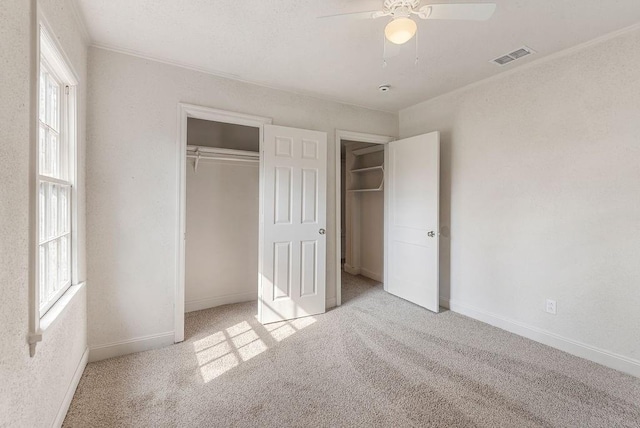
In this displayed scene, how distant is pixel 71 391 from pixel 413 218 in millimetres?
3375

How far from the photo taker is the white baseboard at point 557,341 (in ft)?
7.06

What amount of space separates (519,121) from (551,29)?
818 millimetres

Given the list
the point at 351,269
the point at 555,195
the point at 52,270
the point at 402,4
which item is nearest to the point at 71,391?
the point at 52,270

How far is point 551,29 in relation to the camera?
2092 mm

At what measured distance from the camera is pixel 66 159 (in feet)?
6.37

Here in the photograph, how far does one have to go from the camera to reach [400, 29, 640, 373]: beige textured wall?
215cm

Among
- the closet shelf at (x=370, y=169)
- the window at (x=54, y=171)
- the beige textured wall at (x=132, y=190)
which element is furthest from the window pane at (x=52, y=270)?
the closet shelf at (x=370, y=169)

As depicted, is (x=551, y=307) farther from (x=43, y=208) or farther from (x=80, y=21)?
(x=80, y=21)

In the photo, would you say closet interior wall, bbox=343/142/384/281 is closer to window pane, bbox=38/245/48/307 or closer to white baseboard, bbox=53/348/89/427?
white baseboard, bbox=53/348/89/427

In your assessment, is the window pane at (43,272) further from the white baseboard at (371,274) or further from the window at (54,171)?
the white baseboard at (371,274)

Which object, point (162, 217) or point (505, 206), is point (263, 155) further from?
point (505, 206)

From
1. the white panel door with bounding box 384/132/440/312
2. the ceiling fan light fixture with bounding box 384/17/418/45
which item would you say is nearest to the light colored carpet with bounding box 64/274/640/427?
the white panel door with bounding box 384/132/440/312

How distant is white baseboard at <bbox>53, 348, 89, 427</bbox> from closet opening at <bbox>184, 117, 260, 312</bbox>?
1.14 m

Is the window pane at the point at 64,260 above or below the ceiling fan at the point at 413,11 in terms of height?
below
